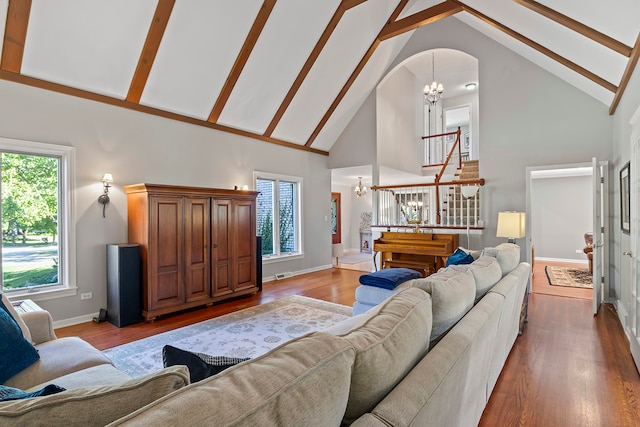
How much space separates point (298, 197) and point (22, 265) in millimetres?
4685

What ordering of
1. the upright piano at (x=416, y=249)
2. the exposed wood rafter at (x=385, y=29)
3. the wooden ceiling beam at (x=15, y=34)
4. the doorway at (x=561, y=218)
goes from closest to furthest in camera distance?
the wooden ceiling beam at (x=15, y=34) → the exposed wood rafter at (x=385, y=29) → the upright piano at (x=416, y=249) → the doorway at (x=561, y=218)

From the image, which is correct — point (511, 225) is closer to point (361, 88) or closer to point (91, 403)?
point (361, 88)

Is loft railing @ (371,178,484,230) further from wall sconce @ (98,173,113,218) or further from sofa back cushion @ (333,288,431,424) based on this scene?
sofa back cushion @ (333,288,431,424)

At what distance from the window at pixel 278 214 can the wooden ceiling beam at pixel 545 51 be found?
435 cm

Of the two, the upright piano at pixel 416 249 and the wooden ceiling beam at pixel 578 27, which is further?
the upright piano at pixel 416 249

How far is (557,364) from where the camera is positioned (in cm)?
289

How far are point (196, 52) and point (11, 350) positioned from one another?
3976 mm

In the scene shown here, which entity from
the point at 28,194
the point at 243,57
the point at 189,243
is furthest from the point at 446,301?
the point at 28,194

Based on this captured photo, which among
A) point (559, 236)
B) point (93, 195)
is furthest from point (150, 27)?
point (559, 236)

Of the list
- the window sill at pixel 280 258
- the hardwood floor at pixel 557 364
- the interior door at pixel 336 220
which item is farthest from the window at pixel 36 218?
the interior door at pixel 336 220

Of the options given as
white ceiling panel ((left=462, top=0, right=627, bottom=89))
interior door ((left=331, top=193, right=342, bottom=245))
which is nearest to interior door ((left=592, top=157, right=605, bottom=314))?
white ceiling panel ((left=462, top=0, right=627, bottom=89))

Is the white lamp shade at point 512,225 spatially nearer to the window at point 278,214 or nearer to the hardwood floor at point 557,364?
the hardwood floor at point 557,364

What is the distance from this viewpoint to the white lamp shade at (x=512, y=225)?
4.84 m

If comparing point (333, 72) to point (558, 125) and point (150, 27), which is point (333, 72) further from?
point (558, 125)
